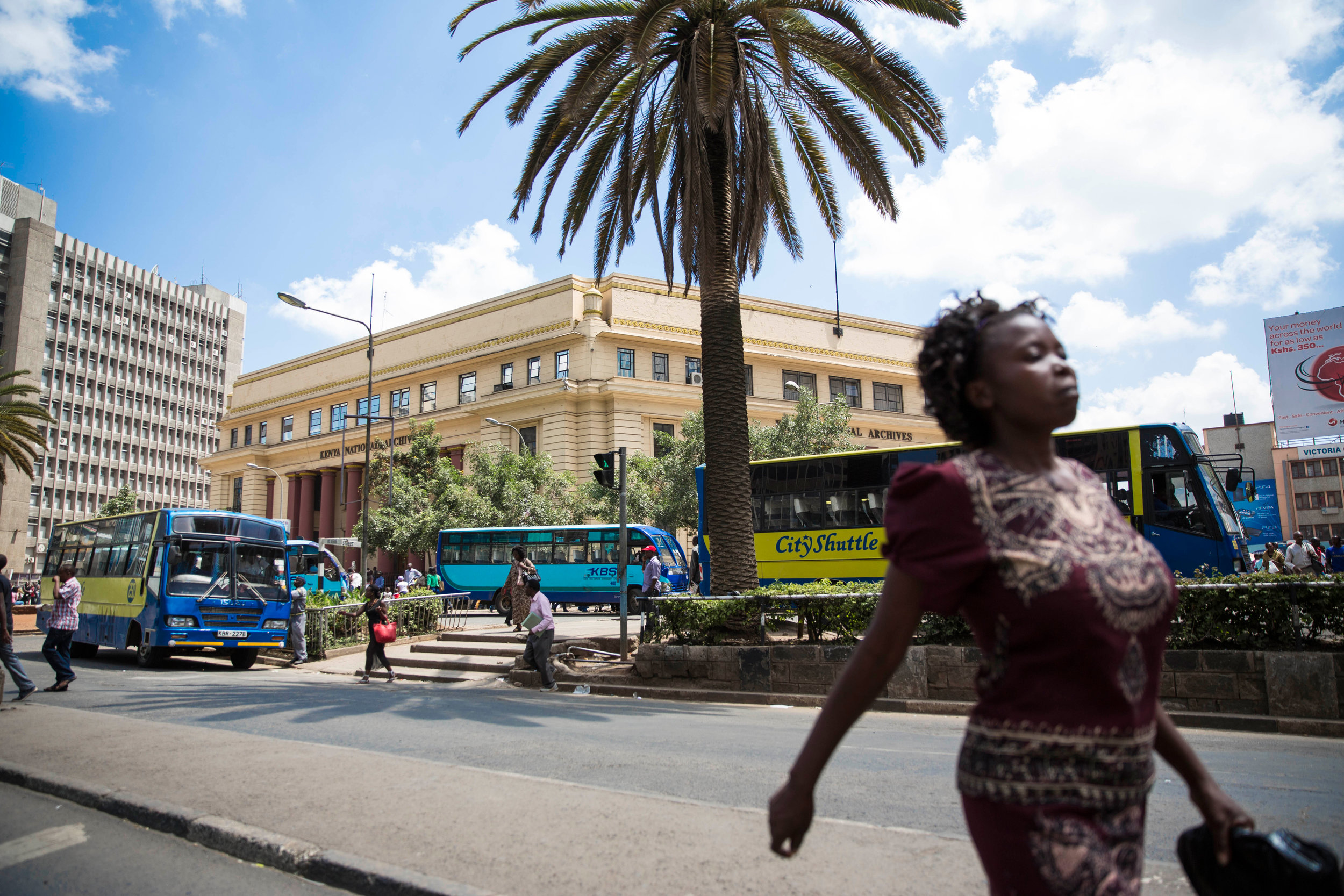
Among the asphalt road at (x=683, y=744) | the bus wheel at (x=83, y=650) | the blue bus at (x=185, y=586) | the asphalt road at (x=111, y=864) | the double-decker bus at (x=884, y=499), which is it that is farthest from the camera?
the bus wheel at (x=83, y=650)

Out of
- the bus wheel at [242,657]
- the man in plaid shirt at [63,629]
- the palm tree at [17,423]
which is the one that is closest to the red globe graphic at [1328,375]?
the bus wheel at [242,657]

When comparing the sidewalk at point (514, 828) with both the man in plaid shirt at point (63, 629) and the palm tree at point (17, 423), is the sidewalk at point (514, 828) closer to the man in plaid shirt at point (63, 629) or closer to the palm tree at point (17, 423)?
the man in plaid shirt at point (63, 629)

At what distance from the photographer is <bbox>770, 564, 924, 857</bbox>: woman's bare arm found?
Result: 1824mm

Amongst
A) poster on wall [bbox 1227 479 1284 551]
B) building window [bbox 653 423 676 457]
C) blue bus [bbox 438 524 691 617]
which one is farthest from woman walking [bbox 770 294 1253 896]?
poster on wall [bbox 1227 479 1284 551]

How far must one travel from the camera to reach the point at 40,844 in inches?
208

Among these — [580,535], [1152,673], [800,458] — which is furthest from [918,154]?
[580,535]

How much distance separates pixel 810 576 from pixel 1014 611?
19777mm

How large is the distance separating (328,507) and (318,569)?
21.3m

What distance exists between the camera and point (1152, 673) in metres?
1.76

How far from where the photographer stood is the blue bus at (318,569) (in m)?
32.5

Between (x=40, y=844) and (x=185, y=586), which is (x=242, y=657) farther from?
(x=40, y=844)

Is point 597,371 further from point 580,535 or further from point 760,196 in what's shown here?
point 760,196

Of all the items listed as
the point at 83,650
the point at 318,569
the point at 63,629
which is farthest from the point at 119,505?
the point at 63,629

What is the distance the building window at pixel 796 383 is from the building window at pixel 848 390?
111cm
